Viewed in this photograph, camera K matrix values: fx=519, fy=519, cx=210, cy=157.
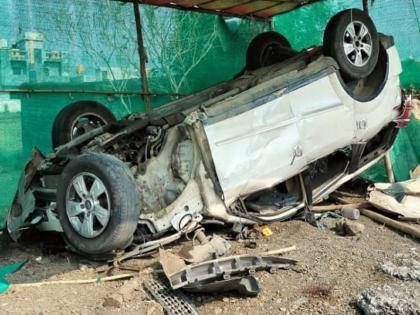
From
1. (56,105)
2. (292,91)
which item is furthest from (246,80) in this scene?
(56,105)

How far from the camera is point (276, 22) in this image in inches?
378

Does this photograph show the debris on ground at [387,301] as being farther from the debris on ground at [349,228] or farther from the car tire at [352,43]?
the car tire at [352,43]

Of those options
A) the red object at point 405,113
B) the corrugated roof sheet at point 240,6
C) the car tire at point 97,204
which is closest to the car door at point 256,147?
the car tire at point 97,204

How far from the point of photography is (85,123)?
6.25m

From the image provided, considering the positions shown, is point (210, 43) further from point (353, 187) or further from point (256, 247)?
point (256, 247)

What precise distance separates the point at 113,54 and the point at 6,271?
377cm

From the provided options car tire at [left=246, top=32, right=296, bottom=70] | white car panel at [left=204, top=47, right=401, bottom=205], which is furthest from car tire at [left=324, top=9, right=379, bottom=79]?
car tire at [left=246, top=32, right=296, bottom=70]

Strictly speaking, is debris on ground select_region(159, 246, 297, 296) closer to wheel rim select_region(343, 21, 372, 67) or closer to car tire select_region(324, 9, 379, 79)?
car tire select_region(324, 9, 379, 79)

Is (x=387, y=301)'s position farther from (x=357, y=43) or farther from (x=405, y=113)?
(x=405, y=113)

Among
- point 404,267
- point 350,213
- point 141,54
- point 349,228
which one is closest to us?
point 404,267

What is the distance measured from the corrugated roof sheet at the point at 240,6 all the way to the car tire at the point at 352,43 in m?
2.78

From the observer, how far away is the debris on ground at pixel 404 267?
4312 mm

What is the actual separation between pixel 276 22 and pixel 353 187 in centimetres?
381

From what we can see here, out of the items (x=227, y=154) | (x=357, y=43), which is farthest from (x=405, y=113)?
(x=227, y=154)
